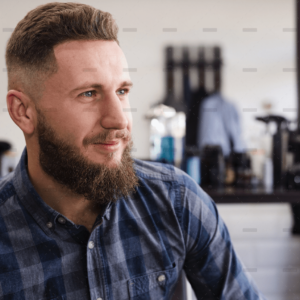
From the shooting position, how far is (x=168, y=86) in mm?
2348

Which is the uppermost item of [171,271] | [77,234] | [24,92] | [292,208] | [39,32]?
[39,32]

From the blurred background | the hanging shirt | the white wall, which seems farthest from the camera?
the hanging shirt

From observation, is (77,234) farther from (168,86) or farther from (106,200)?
(168,86)

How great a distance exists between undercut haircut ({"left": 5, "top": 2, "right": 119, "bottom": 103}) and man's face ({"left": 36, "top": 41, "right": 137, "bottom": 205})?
2 cm

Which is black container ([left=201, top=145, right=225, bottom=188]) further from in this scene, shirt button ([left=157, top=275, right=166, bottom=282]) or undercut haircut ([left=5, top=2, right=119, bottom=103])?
undercut haircut ([left=5, top=2, right=119, bottom=103])

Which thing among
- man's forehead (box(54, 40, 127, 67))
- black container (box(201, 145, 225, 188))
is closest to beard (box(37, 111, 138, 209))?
man's forehead (box(54, 40, 127, 67))

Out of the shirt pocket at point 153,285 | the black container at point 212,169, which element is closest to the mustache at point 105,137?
the shirt pocket at point 153,285

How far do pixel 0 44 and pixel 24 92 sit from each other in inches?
8.4

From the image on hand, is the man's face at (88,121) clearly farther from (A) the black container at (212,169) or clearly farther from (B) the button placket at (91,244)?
(A) the black container at (212,169)

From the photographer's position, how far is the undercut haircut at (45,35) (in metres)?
0.57

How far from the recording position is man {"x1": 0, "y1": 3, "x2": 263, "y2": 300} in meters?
0.57

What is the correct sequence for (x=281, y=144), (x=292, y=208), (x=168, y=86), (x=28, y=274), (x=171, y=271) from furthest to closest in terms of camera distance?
1. (x=168, y=86)
2. (x=292, y=208)
3. (x=281, y=144)
4. (x=171, y=271)
5. (x=28, y=274)

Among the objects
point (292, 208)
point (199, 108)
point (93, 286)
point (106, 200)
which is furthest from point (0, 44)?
point (199, 108)

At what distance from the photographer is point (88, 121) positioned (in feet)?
1.90
